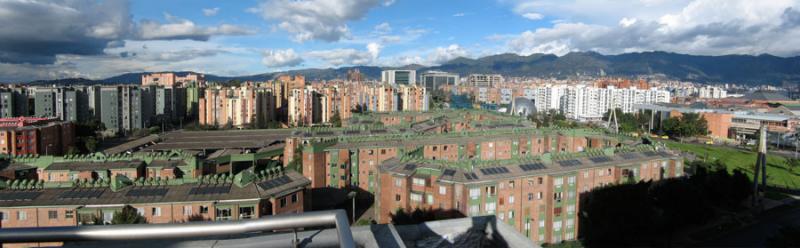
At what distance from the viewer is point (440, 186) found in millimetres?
13367

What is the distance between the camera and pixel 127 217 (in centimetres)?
1067

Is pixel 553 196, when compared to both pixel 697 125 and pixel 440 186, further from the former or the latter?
pixel 697 125

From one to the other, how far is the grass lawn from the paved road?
5.45m

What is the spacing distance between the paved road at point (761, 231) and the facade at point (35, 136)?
29.5 meters

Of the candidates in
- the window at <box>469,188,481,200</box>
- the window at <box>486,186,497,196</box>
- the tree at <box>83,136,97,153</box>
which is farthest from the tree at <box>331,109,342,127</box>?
the window at <box>469,188,481,200</box>

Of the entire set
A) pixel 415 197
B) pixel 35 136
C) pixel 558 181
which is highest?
pixel 35 136

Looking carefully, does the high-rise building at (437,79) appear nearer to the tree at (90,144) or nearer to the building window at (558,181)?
the tree at (90,144)

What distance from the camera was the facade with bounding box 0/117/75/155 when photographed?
23062mm

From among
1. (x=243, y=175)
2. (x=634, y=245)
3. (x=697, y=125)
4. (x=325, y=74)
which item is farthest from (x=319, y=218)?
(x=325, y=74)

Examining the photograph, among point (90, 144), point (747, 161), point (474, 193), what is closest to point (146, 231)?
point (474, 193)

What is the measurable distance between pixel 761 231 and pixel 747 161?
47.8 ft

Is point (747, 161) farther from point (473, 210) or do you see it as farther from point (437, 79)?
point (437, 79)

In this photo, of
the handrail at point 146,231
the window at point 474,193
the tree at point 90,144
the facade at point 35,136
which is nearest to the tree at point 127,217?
the window at point 474,193

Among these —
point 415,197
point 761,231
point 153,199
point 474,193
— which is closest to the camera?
point 153,199
